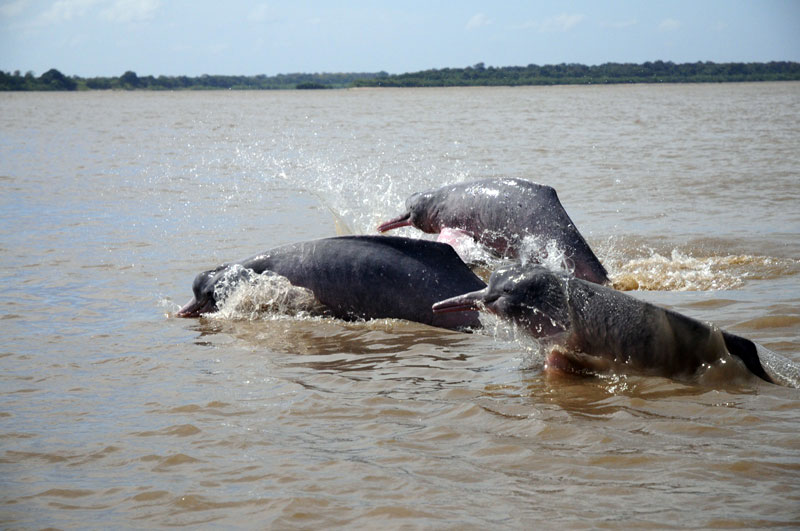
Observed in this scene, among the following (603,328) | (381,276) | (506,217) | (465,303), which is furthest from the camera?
(506,217)

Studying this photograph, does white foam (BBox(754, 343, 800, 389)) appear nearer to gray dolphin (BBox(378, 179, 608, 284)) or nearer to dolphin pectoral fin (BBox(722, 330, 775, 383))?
dolphin pectoral fin (BBox(722, 330, 775, 383))

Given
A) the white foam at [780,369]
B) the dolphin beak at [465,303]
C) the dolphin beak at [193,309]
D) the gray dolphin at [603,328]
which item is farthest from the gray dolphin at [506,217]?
the dolphin beak at [193,309]

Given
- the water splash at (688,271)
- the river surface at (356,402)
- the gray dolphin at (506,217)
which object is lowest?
the river surface at (356,402)

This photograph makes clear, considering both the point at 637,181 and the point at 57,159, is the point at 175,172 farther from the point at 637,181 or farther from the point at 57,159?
the point at 637,181

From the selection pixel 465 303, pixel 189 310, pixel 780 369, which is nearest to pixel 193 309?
pixel 189 310

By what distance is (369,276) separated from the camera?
7672 mm

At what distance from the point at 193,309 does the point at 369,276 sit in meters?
1.74

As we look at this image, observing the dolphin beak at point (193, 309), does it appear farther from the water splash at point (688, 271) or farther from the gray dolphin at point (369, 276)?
the water splash at point (688, 271)

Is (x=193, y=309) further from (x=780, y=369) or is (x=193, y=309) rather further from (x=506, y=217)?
(x=780, y=369)

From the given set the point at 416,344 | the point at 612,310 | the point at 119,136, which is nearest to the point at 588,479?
the point at 612,310

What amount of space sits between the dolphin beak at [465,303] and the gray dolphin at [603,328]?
0.02 m

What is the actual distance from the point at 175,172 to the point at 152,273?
37.5 feet

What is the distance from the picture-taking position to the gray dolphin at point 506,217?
8.35m

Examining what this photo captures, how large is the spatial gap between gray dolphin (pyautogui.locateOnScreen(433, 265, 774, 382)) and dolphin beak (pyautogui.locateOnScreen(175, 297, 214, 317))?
10.2 feet
